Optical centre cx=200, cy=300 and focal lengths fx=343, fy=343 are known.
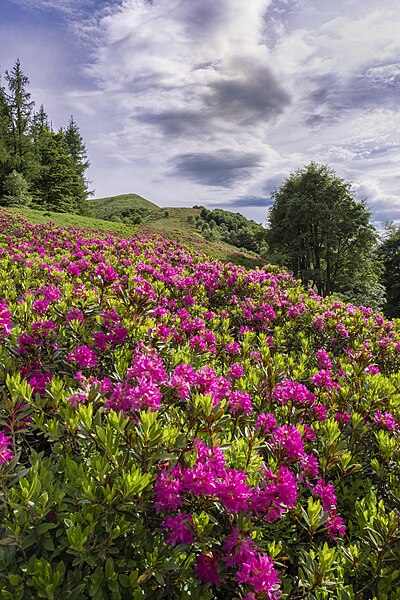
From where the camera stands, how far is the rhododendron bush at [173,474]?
1.75 metres

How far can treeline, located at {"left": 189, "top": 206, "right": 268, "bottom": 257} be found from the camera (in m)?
87.0

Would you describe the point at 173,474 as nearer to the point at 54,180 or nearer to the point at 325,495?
the point at 325,495

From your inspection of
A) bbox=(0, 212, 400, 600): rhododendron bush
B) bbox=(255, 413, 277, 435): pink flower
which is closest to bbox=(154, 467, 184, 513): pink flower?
bbox=(0, 212, 400, 600): rhododendron bush

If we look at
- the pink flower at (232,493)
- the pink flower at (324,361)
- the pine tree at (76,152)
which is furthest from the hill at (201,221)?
the pink flower at (232,493)

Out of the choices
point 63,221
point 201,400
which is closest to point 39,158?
point 63,221

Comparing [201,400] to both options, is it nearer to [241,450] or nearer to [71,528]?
[241,450]

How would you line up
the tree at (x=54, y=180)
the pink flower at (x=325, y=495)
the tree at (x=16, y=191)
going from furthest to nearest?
the tree at (x=54, y=180), the tree at (x=16, y=191), the pink flower at (x=325, y=495)

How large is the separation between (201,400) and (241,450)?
535 millimetres

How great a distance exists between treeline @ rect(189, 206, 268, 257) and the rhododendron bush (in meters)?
82.6

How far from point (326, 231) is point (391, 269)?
18.2 m

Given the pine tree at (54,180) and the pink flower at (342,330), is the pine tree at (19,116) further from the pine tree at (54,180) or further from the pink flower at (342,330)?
the pink flower at (342,330)

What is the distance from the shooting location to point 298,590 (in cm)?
201

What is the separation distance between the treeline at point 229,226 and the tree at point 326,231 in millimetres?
47186

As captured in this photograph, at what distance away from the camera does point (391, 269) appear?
151 feet
